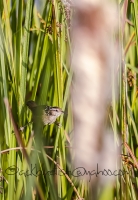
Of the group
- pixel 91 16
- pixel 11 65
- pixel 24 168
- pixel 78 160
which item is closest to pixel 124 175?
pixel 24 168

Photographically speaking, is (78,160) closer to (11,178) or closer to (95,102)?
(95,102)

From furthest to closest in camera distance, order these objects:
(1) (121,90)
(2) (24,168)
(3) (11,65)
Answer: (3) (11,65), (2) (24,168), (1) (121,90)

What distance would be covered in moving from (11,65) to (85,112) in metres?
0.95

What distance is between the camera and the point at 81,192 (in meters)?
1.12

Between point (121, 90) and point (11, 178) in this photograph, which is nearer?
point (121, 90)

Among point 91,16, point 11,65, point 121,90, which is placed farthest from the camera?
point 11,65

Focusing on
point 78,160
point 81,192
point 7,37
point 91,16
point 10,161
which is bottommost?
point 81,192

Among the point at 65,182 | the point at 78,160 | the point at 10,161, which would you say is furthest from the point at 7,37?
the point at 78,160

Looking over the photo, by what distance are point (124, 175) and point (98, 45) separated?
0.79 m

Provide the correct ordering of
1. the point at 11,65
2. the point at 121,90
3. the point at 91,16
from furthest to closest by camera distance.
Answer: the point at 11,65
the point at 121,90
the point at 91,16

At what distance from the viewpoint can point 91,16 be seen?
236 mm

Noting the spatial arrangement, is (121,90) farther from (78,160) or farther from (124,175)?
(78,160)

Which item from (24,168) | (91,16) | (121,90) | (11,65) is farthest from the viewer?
(11,65)

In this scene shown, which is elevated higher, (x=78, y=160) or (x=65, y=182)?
(x=78, y=160)
